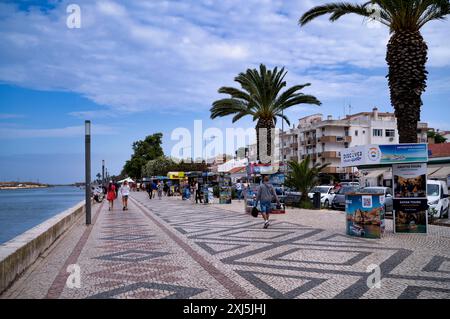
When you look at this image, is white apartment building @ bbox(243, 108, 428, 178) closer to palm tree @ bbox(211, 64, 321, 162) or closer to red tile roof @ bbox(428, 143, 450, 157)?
red tile roof @ bbox(428, 143, 450, 157)

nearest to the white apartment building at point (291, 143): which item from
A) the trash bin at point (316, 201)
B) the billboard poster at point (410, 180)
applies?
the trash bin at point (316, 201)

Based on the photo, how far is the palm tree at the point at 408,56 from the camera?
14898mm

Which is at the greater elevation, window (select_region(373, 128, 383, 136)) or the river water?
window (select_region(373, 128, 383, 136))

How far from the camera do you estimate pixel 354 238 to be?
10.8m

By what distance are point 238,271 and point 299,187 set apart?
683 inches

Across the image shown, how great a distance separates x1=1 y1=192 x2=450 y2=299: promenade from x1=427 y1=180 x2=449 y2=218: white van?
19.1ft

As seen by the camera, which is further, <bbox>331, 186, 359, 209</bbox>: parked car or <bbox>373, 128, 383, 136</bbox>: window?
<bbox>373, 128, 383, 136</bbox>: window

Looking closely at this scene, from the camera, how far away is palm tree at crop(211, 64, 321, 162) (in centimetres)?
2803

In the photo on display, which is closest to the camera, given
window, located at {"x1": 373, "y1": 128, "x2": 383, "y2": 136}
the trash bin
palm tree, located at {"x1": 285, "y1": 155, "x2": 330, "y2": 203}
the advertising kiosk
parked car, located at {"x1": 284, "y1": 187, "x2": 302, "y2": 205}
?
the advertising kiosk

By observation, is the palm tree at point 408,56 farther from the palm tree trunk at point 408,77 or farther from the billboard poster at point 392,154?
the billboard poster at point 392,154

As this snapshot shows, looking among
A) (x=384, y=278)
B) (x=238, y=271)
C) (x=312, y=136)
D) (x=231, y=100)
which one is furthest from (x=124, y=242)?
(x=312, y=136)

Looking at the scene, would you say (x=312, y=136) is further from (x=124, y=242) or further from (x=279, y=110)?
(x=124, y=242)

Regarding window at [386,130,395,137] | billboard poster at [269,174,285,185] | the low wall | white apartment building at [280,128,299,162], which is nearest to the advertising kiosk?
the low wall

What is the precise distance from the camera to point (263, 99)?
28141 millimetres
